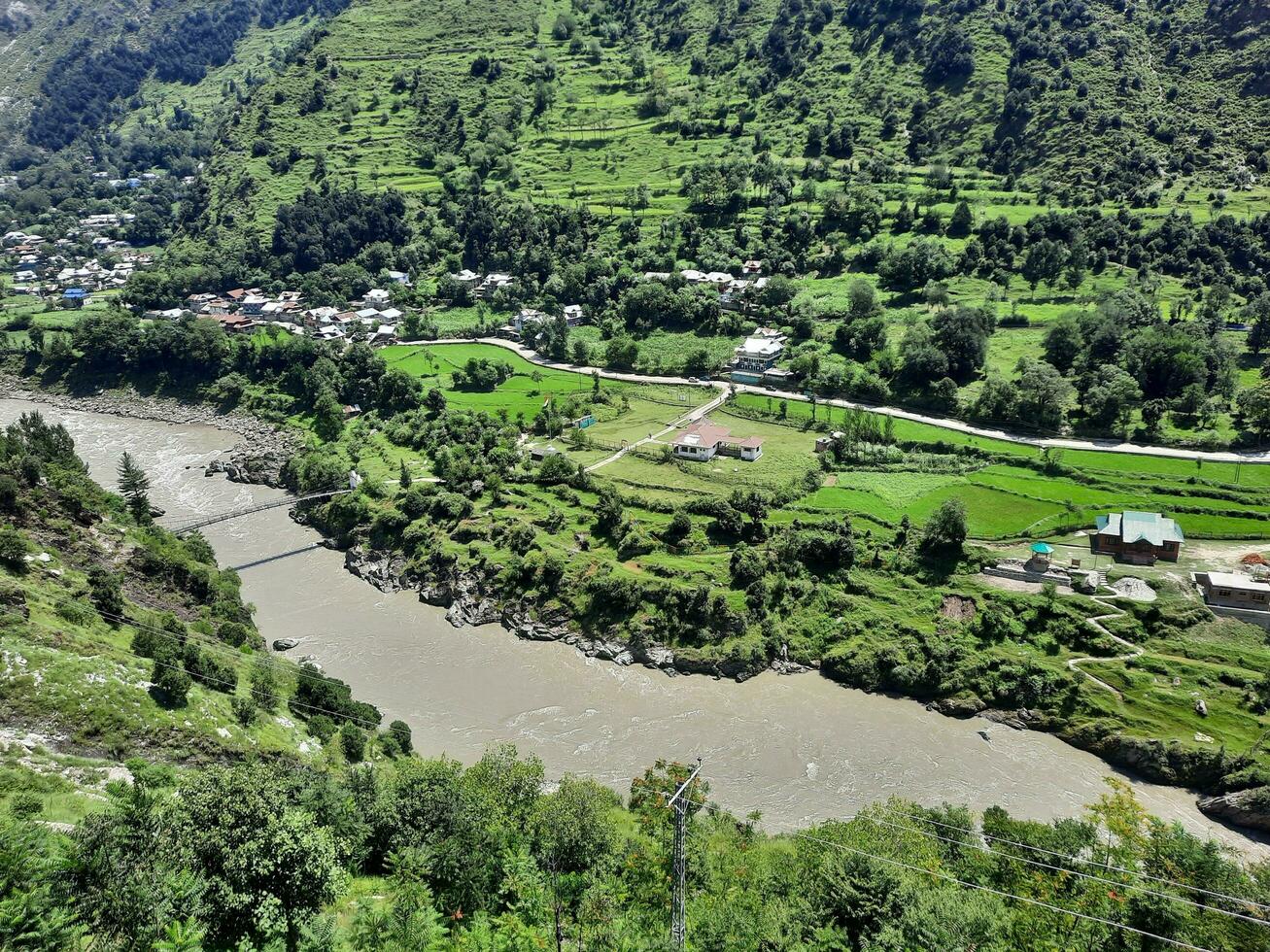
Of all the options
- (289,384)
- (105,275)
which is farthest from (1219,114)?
(105,275)

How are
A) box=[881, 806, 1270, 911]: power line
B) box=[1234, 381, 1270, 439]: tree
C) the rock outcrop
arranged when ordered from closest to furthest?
box=[881, 806, 1270, 911]: power line < the rock outcrop < box=[1234, 381, 1270, 439]: tree

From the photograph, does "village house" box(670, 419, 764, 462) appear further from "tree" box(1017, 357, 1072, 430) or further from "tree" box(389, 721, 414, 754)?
"tree" box(389, 721, 414, 754)

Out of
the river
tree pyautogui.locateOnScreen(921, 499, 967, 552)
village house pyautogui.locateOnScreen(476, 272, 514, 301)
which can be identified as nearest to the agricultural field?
tree pyautogui.locateOnScreen(921, 499, 967, 552)

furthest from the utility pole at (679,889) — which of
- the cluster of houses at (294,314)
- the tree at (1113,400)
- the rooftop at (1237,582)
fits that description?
the cluster of houses at (294,314)

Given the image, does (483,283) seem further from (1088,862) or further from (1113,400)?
(1088,862)

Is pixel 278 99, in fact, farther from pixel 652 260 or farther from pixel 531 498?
pixel 531 498
